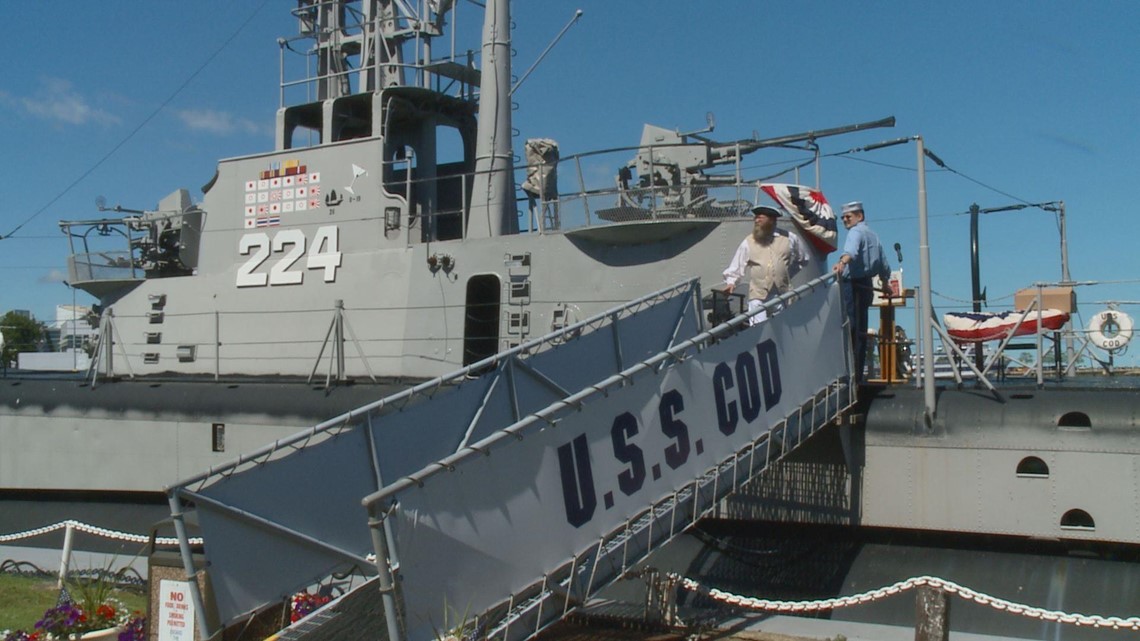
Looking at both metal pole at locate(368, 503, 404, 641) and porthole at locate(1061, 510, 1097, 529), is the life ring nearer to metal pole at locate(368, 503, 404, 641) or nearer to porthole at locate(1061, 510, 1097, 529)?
porthole at locate(1061, 510, 1097, 529)

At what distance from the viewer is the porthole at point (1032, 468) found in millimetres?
8383

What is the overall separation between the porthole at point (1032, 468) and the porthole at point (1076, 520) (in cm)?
36

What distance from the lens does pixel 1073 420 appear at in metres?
8.43

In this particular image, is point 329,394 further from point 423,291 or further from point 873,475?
point 873,475

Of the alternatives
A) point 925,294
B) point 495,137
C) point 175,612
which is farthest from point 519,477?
point 495,137

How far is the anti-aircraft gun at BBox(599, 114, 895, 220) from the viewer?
10.6m

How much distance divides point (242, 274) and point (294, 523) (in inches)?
320

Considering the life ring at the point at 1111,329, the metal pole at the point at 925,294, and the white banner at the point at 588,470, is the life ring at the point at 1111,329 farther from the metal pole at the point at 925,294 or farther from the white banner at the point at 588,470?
the white banner at the point at 588,470

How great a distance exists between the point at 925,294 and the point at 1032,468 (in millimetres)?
1637

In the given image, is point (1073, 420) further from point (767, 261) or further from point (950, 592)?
point (767, 261)

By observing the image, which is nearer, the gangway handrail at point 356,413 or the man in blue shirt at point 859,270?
the gangway handrail at point 356,413

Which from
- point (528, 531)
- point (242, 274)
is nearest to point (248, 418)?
point (242, 274)

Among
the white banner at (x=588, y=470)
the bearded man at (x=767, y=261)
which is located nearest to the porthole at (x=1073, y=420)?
the white banner at (x=588, y=470)

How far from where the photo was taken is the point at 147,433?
1296 centimetres
